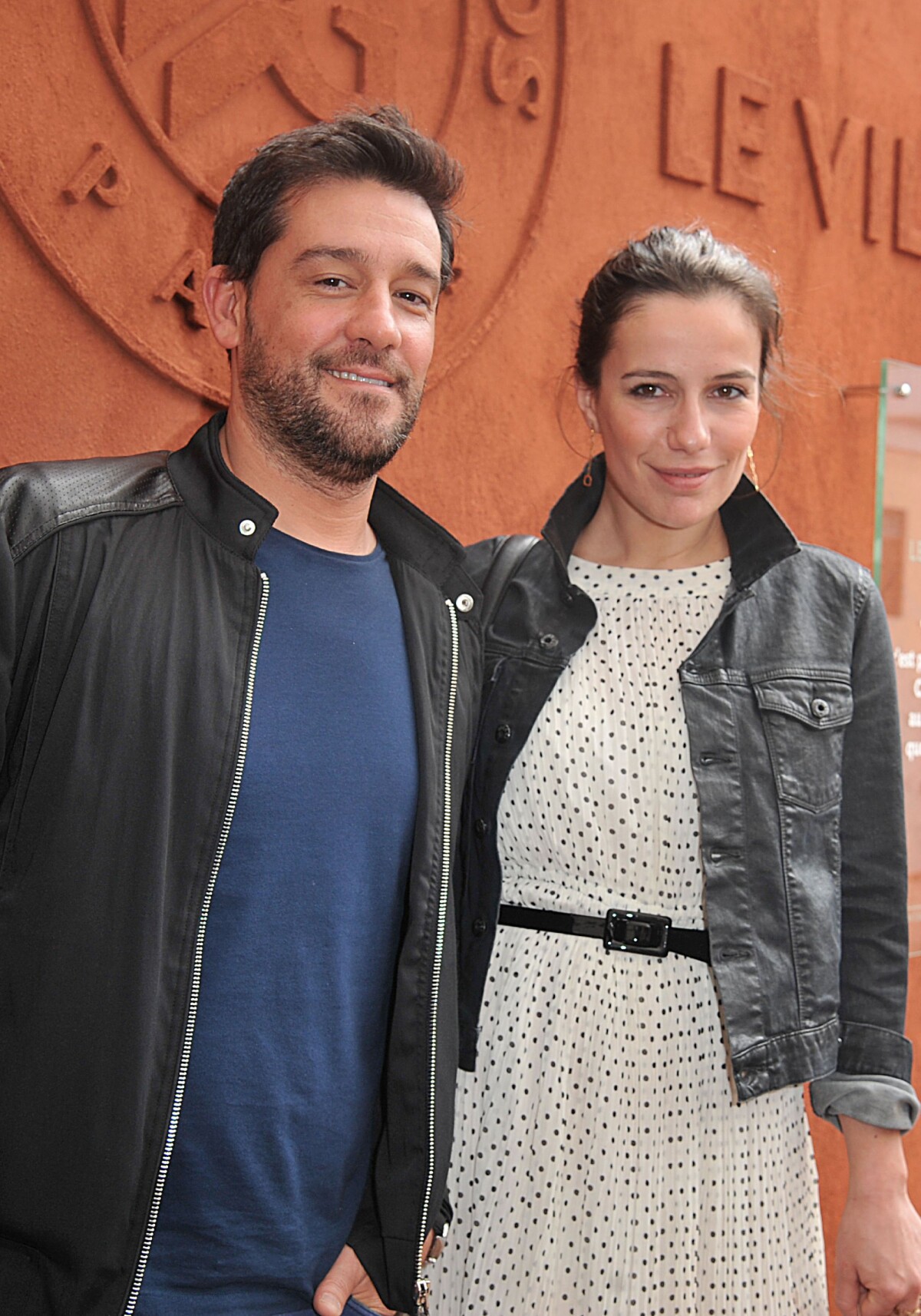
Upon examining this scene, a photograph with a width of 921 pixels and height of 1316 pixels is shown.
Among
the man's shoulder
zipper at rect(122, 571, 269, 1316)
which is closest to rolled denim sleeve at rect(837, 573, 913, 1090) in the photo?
zipper at rect(122, 571, 269, 1316)

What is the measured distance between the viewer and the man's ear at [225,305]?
1630mm

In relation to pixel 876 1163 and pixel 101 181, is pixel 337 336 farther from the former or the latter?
pixel 876 1163

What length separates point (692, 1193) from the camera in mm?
1687

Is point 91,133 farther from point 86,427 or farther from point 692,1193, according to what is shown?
point 692,1193

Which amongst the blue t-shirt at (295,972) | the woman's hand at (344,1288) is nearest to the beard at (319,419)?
the blue t-shirt at (295,972)

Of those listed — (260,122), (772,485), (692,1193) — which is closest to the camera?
(692,1193)

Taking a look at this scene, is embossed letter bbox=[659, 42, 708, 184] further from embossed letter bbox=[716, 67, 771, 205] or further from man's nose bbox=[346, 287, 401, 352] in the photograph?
man's nose bbox=[346, 287, 401, 352]

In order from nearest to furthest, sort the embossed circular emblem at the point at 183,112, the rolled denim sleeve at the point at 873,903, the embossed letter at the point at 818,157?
the rolled denim sleeve at the point at 873,903
the embossed circular emblem at the point at 183,112
the embossed letter at the point at 818,157

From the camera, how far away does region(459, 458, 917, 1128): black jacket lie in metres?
1.69

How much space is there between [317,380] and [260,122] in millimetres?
902

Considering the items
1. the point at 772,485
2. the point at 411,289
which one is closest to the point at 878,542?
the point at 772,485

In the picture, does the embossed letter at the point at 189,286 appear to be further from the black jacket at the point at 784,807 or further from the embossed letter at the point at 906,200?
the embossed letter at the point at 906,200

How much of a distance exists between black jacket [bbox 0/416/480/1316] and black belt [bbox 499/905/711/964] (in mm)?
571

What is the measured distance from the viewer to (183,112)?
2.09m
